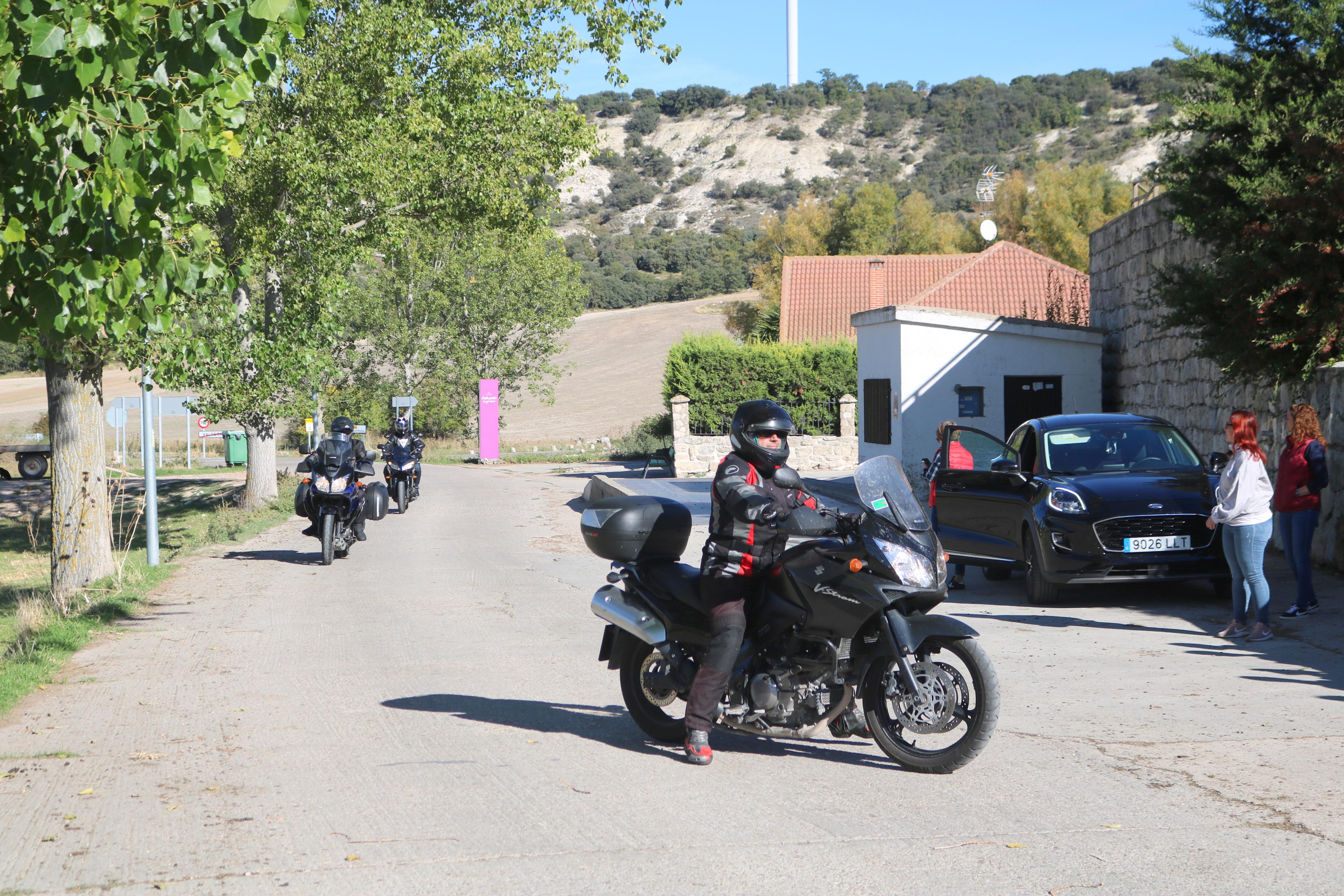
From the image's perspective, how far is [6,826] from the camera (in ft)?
16.4

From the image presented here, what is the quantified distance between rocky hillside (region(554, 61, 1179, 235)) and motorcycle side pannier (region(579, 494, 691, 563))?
366ft

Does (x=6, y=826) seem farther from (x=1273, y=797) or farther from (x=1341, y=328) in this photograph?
(x=1341, y=328)

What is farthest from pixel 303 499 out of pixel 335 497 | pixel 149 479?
pixel 149 479

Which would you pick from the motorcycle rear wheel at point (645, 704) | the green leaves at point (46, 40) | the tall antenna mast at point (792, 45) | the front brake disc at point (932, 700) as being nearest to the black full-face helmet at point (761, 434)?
the front brake disc at point (932, 700)

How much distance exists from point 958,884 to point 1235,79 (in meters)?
12.0

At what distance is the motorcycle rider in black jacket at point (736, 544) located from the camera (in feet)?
18.5

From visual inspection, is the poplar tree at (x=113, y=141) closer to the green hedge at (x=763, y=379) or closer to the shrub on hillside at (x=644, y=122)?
the green hedge at (x=763, y=379)

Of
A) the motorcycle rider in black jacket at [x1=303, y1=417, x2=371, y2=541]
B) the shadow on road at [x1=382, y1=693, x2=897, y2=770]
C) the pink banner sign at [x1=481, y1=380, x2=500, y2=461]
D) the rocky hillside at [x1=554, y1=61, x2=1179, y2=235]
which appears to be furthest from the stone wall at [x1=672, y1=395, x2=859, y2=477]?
the rocky hillside at [x1=554, y1=61, x2=1179, y2=235]

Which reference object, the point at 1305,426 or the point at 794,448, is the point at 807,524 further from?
the point at 794,448

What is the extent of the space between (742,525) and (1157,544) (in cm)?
612

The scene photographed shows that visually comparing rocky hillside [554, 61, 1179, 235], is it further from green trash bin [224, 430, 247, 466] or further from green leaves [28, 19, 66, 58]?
green leaves [28, 19, 66, 58]

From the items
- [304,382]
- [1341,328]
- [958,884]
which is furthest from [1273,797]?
[304,382]

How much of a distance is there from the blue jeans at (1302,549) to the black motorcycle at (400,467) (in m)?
15.9

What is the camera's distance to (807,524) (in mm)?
5469
